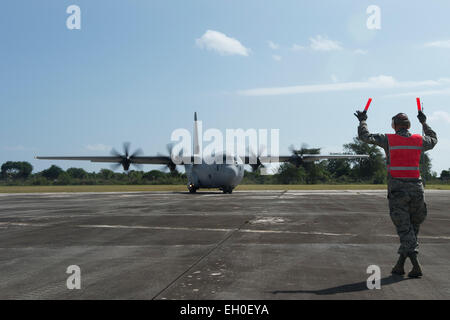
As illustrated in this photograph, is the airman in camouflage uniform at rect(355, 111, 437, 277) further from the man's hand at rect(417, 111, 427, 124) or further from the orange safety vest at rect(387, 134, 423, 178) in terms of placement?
the man's hand at rect(417, 111, 427, 124)

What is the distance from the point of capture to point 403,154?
19.2 ft

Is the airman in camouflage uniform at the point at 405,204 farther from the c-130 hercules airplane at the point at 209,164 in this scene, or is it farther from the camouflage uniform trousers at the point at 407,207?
the c-130 hercules airplane at the point at 209,164

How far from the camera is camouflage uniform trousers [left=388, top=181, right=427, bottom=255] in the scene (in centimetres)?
555

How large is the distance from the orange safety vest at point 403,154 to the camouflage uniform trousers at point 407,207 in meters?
0.20

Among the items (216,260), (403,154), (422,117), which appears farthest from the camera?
→ (422,117)

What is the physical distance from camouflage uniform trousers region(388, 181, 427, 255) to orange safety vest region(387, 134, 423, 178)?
7.8 inches

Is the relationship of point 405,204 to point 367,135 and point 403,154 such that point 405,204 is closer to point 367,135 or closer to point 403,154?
point 403,154

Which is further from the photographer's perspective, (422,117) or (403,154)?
(422,117)

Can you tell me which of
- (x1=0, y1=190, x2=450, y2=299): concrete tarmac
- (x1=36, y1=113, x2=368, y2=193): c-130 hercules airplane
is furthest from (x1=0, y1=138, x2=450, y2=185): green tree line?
(x1=0, y1=190, x2=450, y2=299): concrete tarmac

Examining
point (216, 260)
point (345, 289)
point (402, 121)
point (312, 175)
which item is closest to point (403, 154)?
point (402, 121)

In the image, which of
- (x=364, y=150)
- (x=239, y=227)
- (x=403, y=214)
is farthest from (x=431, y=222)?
(x=364, y=150)

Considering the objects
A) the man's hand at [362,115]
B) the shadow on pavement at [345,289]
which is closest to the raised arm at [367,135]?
the man's hand at [362,115]

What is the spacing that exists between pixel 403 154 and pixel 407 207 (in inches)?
31.5
